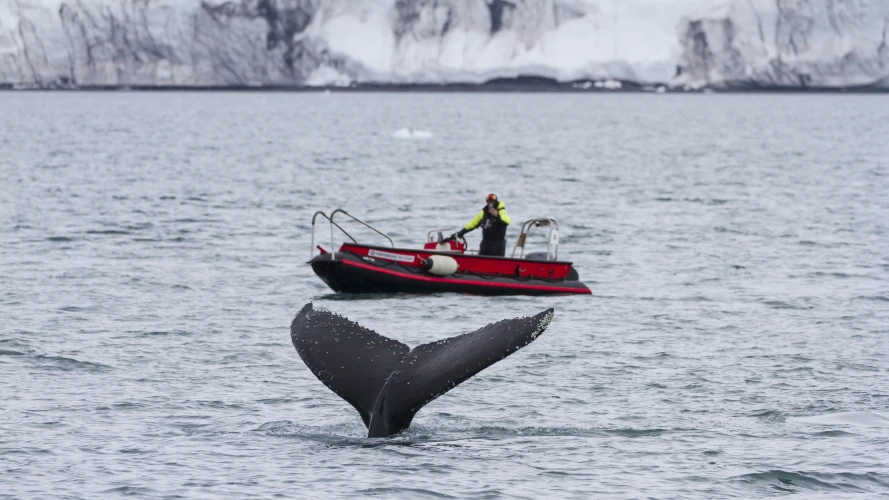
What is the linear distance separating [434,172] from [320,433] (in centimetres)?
3987

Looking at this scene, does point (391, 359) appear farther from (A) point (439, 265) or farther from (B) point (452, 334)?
(A) point (439, 265)

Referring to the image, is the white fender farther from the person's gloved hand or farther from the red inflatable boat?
the person's gloved hand

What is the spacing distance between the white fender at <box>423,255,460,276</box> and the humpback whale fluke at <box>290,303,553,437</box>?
10.6 metres

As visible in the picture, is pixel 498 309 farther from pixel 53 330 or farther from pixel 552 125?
pixel 552 125

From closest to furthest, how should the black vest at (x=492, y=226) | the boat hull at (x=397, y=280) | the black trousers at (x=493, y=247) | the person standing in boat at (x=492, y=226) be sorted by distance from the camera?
the boat hull at (x=397, y=280), the person standing in boat at (x=492, y=226), the black vest at (x=492, y=226), the black trousers at (x=493, y=247)

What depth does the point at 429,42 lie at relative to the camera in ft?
380

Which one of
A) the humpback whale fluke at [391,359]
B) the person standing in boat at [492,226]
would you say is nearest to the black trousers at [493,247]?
the person standing in boat at [492,226]

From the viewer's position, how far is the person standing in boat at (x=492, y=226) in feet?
67.8

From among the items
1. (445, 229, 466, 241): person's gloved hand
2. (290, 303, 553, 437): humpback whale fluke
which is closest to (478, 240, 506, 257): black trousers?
(445, 229, 466, 241): person's gloved hand

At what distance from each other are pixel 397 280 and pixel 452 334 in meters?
3.26

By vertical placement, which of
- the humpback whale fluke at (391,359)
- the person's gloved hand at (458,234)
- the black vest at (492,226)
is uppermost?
the black vest at (492,226)

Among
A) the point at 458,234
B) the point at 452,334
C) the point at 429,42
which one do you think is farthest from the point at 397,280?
the point at 429,42

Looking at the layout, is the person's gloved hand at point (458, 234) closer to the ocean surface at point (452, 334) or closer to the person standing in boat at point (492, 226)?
the person standing in boat at point (492, 226)

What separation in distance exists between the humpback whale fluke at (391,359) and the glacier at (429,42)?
101m
